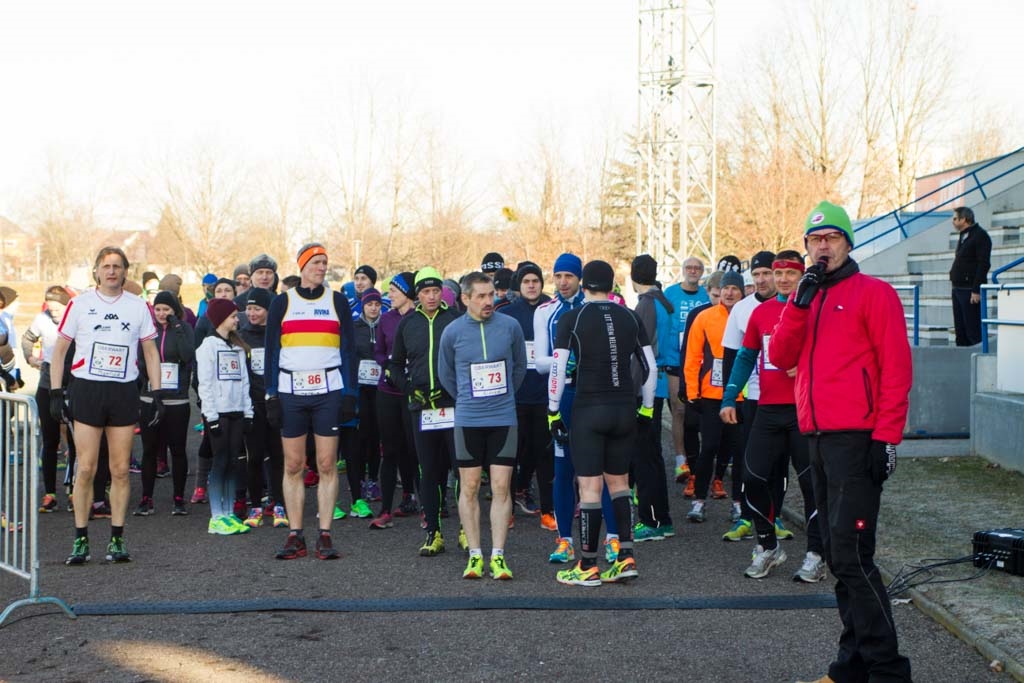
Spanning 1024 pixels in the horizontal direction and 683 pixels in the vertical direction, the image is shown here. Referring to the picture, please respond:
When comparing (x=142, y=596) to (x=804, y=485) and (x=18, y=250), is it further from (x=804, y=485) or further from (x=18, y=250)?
(x=18, y=250)

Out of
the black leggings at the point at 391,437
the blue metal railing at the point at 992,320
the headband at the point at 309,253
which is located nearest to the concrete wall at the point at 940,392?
the blue metal railing at the point at 992,320

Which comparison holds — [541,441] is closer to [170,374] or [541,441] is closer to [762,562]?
[762,562]

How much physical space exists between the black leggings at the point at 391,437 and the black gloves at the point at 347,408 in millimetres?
1290

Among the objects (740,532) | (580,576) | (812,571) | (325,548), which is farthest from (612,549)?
(325,548)

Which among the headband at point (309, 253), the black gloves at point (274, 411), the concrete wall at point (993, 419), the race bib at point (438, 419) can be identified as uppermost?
the headband at point (309, 253)

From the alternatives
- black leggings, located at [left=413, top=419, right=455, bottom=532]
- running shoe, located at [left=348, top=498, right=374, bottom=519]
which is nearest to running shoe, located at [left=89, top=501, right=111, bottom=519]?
running shoe, located at [left=348, top=498, right=374, bottom=519]

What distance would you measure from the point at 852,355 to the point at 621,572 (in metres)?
2.93

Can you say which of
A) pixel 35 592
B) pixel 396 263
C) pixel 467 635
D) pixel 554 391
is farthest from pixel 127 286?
pixel 396 263

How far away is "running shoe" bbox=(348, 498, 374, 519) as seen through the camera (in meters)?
10.3

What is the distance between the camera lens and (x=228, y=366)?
9.59m

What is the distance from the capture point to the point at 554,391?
24.7ft

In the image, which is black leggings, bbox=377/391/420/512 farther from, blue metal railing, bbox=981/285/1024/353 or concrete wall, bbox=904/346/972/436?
concrete wall, bbox=904/346/972/436

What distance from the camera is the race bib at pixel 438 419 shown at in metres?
8.65

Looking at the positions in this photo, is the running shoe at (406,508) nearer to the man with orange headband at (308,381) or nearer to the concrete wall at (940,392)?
the man with orange headband at (308,381)
